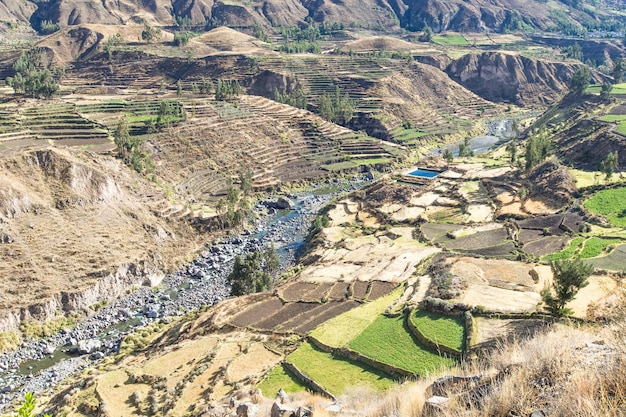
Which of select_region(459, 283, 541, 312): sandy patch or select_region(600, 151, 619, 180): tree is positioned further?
select_region(600, 151, 619, 180): tree

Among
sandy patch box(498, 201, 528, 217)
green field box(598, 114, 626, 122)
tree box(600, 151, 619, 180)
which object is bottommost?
sandy patch box(498, 201, 528, 217)

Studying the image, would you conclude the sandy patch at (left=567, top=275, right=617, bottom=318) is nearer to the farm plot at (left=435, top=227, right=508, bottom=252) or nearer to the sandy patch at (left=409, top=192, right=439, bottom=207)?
the farm plot at (left=435, top=227, right=508, bottom=252)

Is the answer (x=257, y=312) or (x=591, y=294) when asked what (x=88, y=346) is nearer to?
(x=257, y=312)

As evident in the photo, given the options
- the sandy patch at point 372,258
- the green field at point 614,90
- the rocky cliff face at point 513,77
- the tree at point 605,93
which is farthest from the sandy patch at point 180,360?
the rocky cliff face at point 513,77

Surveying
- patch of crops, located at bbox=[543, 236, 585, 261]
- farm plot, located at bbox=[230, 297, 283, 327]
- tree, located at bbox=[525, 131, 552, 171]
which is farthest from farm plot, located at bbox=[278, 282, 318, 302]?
tree, located at bbox=[525, 131, 552, 171]

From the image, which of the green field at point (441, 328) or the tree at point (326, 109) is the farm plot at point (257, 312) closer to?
the green field at point (441, 328)

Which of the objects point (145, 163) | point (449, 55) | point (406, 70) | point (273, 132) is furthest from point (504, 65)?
point (145, 163)
